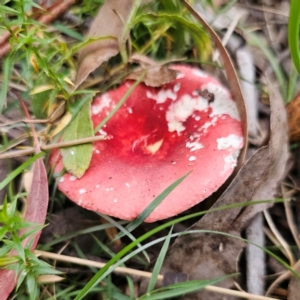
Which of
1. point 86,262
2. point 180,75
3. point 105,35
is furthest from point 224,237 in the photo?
point 105,35

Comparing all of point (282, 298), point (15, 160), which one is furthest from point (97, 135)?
point (282, 298)

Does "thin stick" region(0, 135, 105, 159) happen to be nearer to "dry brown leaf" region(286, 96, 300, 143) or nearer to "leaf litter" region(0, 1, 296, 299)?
"leaf litter" region(0, 1, 296, 299)

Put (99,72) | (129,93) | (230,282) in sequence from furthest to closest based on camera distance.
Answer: (99,72) < (129,93) < (230,282)

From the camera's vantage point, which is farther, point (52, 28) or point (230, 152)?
point (52, 28)

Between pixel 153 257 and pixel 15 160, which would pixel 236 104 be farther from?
pixel 15 160

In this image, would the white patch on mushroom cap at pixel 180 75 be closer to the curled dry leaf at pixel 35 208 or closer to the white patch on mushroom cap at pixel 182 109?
the white patch on mushroom cap at pixel 182 109

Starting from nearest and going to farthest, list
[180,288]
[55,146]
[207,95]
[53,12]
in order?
[180,288] < [55,146] < [207,95] < [53,12]

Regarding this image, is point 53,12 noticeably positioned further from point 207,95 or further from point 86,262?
point 86,262
